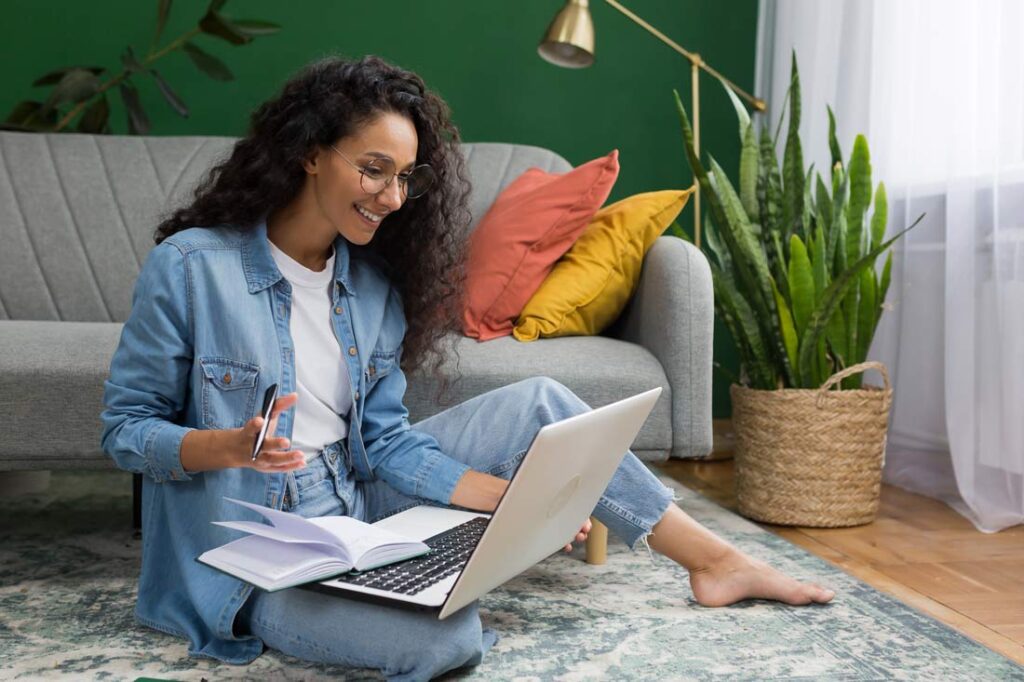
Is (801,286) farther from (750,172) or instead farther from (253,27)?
(253,27)

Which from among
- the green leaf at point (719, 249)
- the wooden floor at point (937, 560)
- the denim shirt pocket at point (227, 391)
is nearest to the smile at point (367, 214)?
the denim shirt pocket at point (227, 391)

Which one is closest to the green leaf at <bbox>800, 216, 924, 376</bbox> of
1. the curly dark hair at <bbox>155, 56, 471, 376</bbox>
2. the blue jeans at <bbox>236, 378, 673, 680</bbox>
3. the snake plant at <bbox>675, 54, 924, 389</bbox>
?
the snake plant at <bbox>675, 54, 924, 389</bbox>

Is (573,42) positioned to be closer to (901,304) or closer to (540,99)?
(540,99)

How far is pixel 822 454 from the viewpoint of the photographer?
2227 mm

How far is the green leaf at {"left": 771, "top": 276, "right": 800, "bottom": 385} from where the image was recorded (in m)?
2.26

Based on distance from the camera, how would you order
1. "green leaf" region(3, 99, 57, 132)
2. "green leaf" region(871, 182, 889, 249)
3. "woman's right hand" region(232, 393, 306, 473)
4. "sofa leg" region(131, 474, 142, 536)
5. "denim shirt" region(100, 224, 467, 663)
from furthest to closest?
"green leaf" region(3, 99, 57, 132)
"green leaf" region(871, 182, 889, 249)
"sofa leg" region(131, 474, 142, 536)
"denim shirt" region(100, 224, 467, 663)
"woman's right hand" region(232, 393, 306, 473)

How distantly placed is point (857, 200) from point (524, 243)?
2.46ft

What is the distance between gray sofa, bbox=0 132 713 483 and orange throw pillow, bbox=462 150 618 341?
87 millimetres

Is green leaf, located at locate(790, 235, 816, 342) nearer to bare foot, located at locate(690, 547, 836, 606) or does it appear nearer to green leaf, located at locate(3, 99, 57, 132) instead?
bare foot, located at locate(690, 547, 836, 606)

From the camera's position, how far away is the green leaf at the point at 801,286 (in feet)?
7.22

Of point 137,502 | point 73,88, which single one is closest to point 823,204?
point 137,502

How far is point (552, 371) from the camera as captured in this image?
6.24ft

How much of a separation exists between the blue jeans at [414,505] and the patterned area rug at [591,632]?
98 millimetres

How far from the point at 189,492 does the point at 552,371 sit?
74cm
